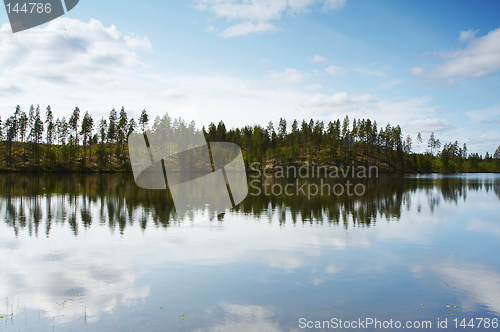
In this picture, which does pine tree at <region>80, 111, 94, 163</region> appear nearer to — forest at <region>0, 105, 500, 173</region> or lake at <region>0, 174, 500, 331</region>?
forest at <region>0, 105, 500, 173</region>

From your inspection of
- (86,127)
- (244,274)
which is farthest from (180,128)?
(244,274)

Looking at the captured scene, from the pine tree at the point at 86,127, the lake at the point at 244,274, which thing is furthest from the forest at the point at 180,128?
the lake at the point at 244,274

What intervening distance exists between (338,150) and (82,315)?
17291 cm

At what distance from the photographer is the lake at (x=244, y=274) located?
9219 millimetres

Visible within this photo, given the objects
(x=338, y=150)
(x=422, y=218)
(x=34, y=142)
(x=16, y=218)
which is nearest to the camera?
(x=16, y=218)

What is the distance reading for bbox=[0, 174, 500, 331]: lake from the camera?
9219mm

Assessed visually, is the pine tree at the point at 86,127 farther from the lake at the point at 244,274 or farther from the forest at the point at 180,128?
the lake at the point at 244,274

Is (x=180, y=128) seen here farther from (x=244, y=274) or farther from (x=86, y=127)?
(x=244, y=274)

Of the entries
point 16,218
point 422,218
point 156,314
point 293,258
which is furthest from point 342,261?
point 16,218

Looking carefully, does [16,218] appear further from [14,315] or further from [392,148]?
[392,148]

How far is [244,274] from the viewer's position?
1264 cm

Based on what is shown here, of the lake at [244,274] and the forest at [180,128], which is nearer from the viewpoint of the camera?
the lake at [244,274]

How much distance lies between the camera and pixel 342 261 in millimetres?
14438

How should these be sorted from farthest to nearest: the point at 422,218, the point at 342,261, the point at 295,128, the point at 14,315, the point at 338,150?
the point at 295,128 → the point at 338,150 → the point at 422,218 → the point at 342,261 → the point at 14,315
